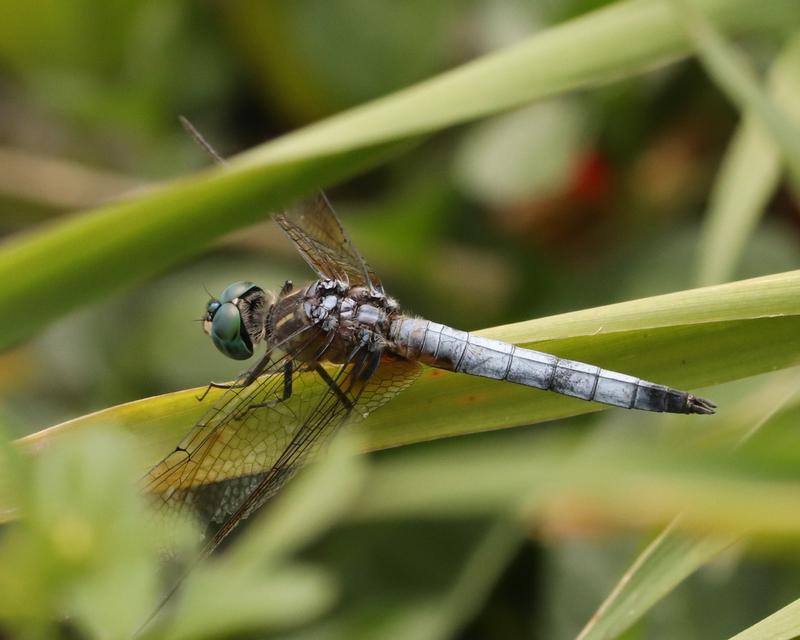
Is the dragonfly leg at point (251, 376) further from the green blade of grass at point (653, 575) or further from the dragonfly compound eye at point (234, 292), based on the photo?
the green blade of grass at point (653, 575)

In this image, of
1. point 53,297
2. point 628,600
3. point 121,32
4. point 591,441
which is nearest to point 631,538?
point 591,441

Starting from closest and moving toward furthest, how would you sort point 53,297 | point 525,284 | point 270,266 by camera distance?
1. point 53,297
2. point 525,284
3. point 270,266

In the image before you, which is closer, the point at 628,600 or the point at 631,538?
the point at 628,600

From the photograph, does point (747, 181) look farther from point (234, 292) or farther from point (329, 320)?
point (234, 292)

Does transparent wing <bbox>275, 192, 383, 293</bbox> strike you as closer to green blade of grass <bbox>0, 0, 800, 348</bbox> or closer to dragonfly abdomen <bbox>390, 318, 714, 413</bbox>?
green blade of grass <bbox>0, 0, 800, 348</bbox>

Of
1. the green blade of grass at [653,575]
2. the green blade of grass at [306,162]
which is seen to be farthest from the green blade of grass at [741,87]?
the green blade of grass at [653,575]

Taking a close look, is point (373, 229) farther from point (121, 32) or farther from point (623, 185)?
point (121, 32)

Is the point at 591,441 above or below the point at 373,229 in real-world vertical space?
below

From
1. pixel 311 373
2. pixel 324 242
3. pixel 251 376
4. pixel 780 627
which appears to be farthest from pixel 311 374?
pixel 780 627

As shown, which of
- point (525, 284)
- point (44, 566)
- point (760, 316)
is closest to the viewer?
point (44, 566)
